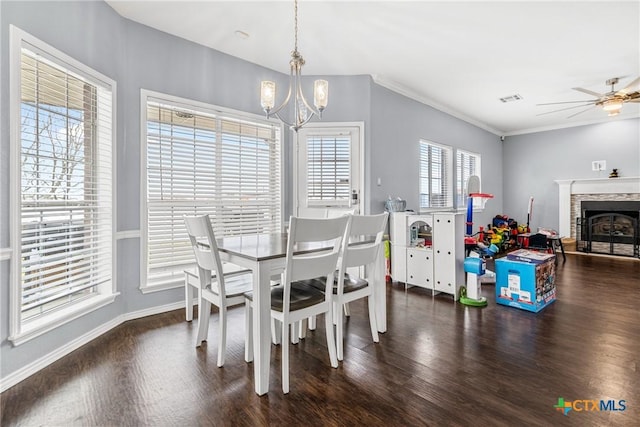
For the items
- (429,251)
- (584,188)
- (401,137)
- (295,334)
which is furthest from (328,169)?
(584,188)

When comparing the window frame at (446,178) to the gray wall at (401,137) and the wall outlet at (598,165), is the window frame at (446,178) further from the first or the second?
the wall outlet at (598,165)

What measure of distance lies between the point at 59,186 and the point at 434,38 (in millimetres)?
3630

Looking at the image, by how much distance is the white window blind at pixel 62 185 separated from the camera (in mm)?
1990

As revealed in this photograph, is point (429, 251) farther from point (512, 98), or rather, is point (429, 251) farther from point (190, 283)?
point (512, 98)

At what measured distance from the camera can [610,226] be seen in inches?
234

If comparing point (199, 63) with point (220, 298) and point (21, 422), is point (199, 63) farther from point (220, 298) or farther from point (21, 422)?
point (21, 422)

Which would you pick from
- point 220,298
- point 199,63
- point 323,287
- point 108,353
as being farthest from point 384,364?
point 199,63

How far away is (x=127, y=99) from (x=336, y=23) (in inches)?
81.7

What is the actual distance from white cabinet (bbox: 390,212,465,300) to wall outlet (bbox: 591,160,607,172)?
4.76m

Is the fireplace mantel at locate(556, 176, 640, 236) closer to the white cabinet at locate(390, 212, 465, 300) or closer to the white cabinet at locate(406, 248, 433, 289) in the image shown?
the white cabinet at locate(390, 212, 465, 300)

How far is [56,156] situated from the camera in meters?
2.19

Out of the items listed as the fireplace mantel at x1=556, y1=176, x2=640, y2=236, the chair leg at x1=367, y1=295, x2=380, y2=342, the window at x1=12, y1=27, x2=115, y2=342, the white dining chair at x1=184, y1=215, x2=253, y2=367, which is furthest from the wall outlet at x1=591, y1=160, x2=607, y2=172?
the window at x1=12, y1=27, x2=115, y2=342

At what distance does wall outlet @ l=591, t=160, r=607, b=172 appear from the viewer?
6117 millimetres

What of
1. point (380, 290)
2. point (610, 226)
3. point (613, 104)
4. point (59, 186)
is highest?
point (613, 104)
